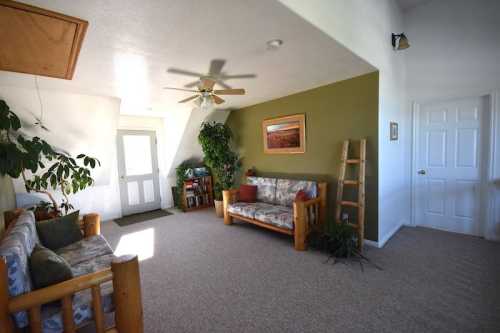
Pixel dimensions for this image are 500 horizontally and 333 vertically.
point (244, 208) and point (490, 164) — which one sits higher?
point (490, 164)

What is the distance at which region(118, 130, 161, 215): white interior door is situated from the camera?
5.09m

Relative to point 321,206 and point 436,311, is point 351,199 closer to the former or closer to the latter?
point 321,206

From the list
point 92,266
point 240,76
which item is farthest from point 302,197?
point 92,266

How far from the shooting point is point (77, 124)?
3.51m

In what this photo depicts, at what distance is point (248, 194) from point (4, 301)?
10.8 feet

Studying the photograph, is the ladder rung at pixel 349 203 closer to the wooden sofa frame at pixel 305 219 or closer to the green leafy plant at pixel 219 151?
the wooden sofa frame at pixel 305 219

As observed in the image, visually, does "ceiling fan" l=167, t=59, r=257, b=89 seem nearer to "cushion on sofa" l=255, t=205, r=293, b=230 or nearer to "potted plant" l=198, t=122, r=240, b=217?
"potted plant" l=198, t=122, r=240, b=217

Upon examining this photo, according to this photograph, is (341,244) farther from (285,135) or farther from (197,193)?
(197,193)

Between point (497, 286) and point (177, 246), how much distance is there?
12.0ft

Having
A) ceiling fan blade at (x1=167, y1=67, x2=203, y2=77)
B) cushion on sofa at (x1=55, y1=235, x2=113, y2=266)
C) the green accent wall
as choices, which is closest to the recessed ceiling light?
ceiling fan blade at (x1=167, y1=67, x2=203, y2=77)

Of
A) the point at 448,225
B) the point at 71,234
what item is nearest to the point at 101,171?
the point at 71,234

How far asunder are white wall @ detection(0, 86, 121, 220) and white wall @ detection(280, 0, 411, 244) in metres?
3.28

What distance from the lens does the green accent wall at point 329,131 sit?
9.85ft

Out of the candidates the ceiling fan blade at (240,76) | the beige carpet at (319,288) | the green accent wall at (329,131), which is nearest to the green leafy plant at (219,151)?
the green accent wall at (329,131)
